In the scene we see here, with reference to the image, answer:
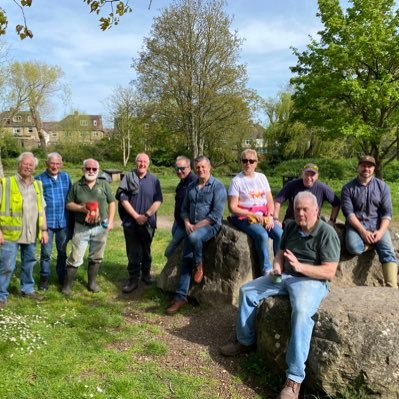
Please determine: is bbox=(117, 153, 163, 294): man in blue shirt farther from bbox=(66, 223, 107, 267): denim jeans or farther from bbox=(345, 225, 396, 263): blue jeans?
bbox=(345, 225, 396, 263): blue jeans

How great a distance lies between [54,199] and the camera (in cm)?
630

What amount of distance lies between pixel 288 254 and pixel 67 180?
379 centimetres

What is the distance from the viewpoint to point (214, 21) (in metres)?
26.9

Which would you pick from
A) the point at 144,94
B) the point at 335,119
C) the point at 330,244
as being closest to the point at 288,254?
the point at 330,244

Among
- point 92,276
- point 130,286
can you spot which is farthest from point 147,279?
point 92,276

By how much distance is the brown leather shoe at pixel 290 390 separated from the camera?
383 cm

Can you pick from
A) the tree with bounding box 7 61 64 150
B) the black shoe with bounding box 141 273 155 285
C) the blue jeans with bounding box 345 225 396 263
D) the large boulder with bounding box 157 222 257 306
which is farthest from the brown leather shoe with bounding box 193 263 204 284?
the tree with bounding box 7 61 64 150

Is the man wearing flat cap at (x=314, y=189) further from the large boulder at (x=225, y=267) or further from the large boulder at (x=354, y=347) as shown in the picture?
the large boulder at (x=354, y=347)

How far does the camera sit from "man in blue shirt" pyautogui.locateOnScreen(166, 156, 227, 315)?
5.81m

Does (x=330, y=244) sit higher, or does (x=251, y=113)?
(x=251, y=113)

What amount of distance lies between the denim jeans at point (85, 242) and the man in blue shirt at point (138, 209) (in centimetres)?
40

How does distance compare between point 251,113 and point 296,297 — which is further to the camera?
point 251,113

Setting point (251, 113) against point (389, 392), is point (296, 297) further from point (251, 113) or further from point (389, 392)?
point (251, 113)

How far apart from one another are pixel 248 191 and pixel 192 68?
22647 mm
